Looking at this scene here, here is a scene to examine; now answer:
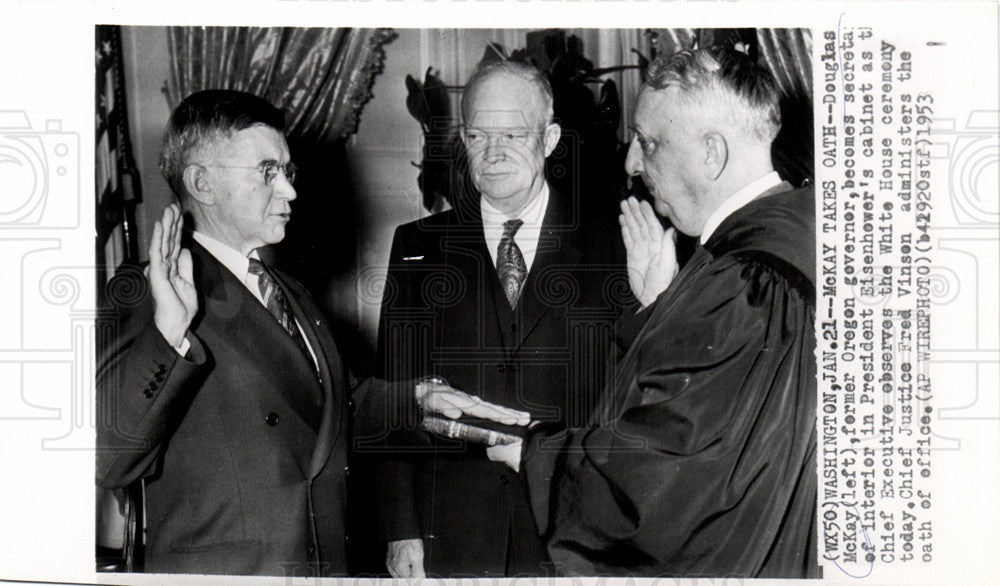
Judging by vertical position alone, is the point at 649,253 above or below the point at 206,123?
below

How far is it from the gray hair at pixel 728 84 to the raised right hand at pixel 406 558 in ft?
4.37

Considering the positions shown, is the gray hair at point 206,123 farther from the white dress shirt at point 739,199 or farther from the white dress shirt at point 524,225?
the white dress shirt at point 739,199

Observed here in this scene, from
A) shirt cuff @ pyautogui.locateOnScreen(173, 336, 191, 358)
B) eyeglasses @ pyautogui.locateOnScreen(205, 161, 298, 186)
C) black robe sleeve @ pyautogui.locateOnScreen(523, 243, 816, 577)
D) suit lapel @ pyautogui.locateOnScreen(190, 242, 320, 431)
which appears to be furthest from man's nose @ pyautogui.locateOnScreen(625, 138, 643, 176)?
shirt cuff @ pyautogui.locateOnScreen(173, 336, 191, 358)

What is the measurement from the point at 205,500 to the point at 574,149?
1309mm

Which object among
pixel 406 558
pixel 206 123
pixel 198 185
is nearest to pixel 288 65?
pixel 206 123

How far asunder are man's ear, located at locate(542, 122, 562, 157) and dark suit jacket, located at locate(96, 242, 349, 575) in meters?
0.74

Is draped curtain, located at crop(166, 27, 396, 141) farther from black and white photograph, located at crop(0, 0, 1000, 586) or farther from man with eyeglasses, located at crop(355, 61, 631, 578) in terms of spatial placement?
man with eyeglasses, located at crop(355, 61, 631, 578)

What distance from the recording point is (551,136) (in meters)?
2.34

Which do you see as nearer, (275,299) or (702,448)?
(702,448)

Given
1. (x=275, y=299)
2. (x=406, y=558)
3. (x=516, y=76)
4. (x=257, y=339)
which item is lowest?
(x=406, y=558)

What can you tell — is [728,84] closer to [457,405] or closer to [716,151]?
[716,151]

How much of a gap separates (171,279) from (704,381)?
1.39 metres

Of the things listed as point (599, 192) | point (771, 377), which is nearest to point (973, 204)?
point (771, 377)

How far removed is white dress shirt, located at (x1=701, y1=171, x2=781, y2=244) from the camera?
2303 mm
